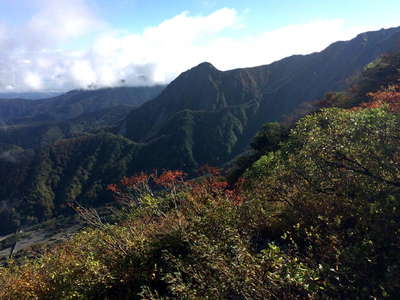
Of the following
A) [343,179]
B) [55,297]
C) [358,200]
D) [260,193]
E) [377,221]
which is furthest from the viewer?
[260,193]

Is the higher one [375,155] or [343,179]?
[375,155]

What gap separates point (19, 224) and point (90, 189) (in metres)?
43.8

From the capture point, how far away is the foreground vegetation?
470 centimetres

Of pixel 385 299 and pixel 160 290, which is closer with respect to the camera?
pixel 385 299

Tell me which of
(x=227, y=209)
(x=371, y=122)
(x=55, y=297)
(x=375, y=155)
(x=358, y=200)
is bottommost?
(x=55, y=297)

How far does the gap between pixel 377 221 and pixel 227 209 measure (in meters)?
3.87

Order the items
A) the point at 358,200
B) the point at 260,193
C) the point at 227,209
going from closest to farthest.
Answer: the point at 358,200 < the point at 227,209 < the point at 260,193

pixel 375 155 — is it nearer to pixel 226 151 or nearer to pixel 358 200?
pixel 358 200

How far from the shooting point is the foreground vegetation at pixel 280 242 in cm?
470

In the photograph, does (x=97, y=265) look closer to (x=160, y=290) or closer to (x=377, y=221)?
(x=160, y=290)

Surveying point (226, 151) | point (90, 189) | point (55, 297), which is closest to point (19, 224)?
point (90, 189)

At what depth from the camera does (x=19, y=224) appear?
173 metres

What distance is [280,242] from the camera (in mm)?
8984

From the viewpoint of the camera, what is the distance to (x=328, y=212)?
7.36 meters
